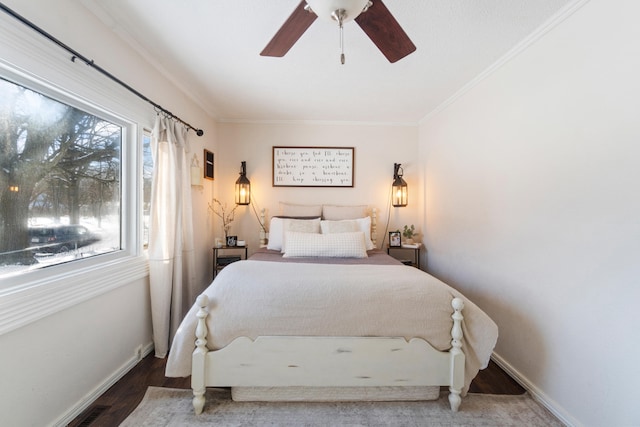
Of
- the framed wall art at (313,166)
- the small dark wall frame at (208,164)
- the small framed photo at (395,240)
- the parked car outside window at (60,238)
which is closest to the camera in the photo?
the parked car outside window at (60,238)

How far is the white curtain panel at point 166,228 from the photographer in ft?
6.83

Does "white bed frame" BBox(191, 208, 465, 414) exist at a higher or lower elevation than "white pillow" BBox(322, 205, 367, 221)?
lower

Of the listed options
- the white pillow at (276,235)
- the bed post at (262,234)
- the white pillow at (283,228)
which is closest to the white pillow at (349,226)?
the white pillow at (283,228)

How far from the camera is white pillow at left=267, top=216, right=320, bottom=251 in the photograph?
3041 millimetres

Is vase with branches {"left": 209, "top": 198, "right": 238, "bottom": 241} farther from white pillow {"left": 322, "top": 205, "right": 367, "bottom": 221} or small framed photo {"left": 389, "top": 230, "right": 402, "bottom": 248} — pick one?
small framed photo {"left": 389, "top": 230, "right": 402, "bottom": 248}

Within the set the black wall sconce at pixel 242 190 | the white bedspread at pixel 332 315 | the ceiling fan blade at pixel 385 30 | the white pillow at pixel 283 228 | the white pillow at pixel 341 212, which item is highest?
the ceiling fan blade at pixel 385 30

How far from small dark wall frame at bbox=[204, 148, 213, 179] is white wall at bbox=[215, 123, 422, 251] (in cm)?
23

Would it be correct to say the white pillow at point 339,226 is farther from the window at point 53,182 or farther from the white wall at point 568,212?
the window at point 53,182

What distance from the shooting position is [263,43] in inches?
75.3

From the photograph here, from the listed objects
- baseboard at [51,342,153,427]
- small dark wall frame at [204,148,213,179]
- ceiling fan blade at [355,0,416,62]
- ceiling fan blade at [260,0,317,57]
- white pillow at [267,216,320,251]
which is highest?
ceiling fan blade at [260,0,317,57]

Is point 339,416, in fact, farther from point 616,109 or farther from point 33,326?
point 616,109

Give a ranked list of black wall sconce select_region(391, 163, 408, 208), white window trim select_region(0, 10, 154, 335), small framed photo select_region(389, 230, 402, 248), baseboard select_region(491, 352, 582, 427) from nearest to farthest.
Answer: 1. white window trim select_region(0, 10, 154, 335)
2. baseboard select_region(491, 352, 582, 427)
3. small framed photo select_region(389, 230, 402, 248)
4. black wall sconce select_region(391, 163, 408, 208)

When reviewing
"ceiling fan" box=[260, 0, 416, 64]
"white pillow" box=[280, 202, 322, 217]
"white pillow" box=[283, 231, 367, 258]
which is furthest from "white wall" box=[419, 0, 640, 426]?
"white pillow" box=[280, 202, 322, 217]

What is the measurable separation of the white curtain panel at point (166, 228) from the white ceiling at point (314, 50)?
1.98 feet
